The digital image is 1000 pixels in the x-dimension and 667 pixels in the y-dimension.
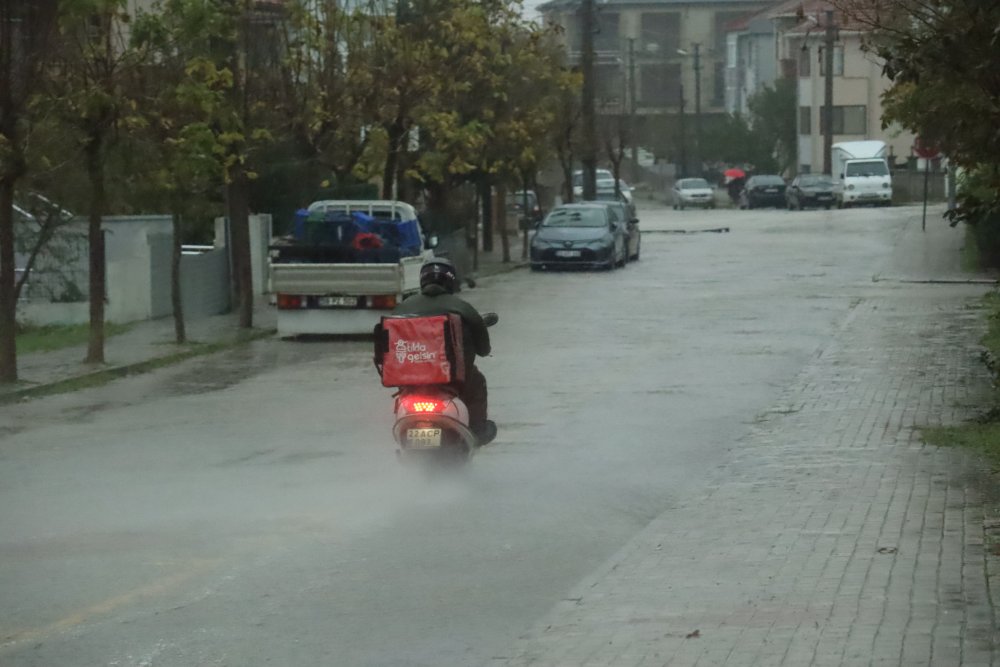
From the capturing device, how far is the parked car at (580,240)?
4206 centimetres

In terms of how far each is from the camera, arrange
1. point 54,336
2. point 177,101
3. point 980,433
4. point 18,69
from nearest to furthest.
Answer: point 980,433
point 18,69
point 177,101
point 54,336

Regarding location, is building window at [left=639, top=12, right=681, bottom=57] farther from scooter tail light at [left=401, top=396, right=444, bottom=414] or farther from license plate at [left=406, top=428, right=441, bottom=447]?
Result: license plate at [left=406, top=428, right=441, bottom=447]

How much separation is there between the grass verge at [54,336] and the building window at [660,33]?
376ft

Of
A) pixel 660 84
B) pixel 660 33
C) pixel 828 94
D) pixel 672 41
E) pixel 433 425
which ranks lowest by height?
pixel 433 425

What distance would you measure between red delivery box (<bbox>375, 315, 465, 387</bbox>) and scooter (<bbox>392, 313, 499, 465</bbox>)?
0.12 metres

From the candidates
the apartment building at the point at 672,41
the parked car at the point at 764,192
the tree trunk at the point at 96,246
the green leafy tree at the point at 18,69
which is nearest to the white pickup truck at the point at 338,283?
the tree trunk at the point at 96,246

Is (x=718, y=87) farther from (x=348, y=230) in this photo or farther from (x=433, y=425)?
(x=433, y=425)

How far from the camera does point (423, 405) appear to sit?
11727 mm

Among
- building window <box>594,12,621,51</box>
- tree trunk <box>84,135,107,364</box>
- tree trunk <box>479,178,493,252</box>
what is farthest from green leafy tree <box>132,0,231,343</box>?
building window <box>594,12,621,51</box>

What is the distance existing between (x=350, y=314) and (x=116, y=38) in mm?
4968

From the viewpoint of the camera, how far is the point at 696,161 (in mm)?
118875

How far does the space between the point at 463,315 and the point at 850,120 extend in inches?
3631

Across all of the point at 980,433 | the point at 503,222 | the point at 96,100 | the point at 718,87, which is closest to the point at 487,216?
the point at 503,222

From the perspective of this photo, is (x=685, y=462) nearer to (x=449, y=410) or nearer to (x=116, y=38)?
(x=449, y=410)
